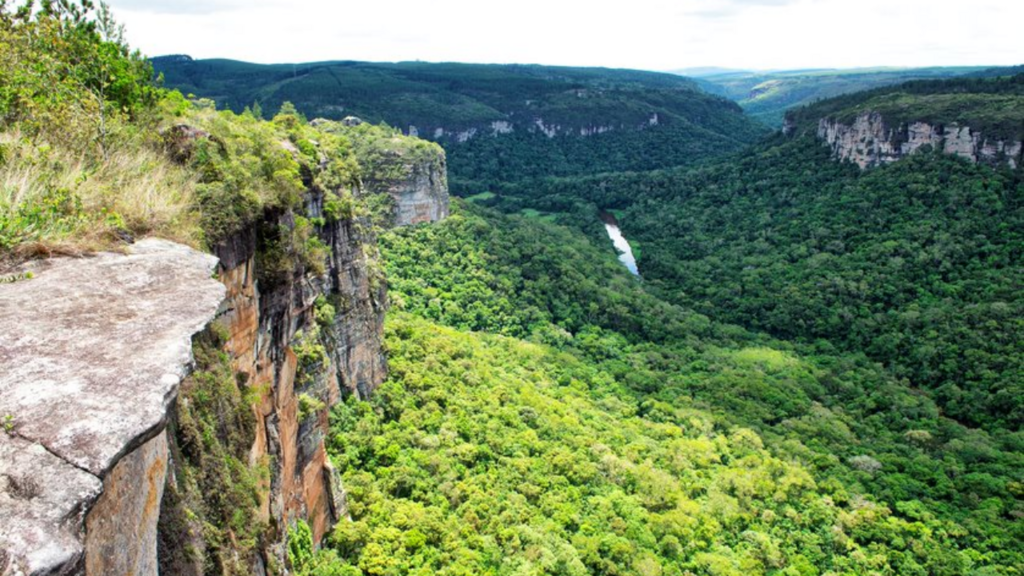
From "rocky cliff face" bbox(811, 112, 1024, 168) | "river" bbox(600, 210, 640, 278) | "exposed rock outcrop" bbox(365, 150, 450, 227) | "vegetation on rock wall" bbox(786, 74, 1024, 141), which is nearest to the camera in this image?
"exposed rock outcrop" bbox(365, 150, 450, 227)

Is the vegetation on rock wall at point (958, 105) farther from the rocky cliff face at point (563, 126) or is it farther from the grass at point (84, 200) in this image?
the grass at point (84, 200)

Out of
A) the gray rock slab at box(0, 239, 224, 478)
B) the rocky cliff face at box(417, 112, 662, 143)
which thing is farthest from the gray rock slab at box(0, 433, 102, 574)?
the rocky cliff face at box(417, 112, 662, 143)

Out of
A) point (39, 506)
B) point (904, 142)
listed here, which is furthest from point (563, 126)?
point (39, 506)

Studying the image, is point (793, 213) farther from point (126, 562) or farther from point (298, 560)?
point (126, 562)

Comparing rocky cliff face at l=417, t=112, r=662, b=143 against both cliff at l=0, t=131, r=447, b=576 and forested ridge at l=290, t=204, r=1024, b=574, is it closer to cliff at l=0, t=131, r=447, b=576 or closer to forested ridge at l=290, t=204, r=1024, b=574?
forested ridge at l=290, t=204, r=1024, b=574

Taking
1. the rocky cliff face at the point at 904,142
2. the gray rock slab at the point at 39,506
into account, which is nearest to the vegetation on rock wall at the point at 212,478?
the gray rock slab at the point at 39,506

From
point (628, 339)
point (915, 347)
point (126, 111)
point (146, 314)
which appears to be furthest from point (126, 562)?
point (915, 347)
